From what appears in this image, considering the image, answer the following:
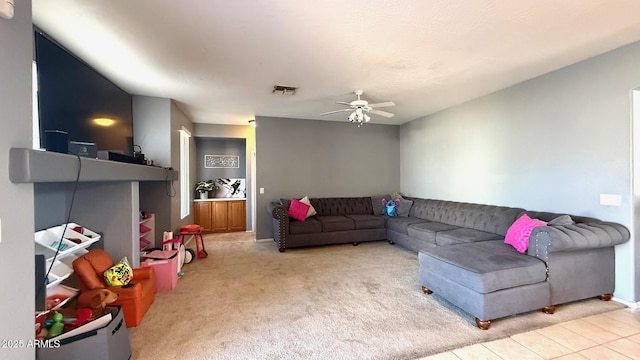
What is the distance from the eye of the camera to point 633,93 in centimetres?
265

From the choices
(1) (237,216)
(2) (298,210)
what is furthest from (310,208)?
(1) (237,216)

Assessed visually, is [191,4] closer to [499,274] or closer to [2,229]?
[2,229]

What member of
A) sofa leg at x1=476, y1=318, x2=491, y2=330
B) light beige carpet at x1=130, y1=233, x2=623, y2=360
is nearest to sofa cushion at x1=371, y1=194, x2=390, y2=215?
light beige carpet at x1=130, y1=233, x2=623, y2=360

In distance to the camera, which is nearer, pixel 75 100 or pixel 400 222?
pixel 75 100

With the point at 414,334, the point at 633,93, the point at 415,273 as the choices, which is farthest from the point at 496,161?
the point at 414,334

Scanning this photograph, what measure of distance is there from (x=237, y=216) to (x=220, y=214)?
1.34 ft

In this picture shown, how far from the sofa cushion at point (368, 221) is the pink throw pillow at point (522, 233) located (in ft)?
8.07

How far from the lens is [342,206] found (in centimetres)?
576

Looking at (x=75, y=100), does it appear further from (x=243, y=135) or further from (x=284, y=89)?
(x=243, y=135)

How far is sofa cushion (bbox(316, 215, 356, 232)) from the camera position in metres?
5.01

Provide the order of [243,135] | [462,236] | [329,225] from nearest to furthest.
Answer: [462,236] → [329,225] → [243,135]

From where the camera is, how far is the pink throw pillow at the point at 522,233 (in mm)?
2785

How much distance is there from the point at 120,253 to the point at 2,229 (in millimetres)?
1748

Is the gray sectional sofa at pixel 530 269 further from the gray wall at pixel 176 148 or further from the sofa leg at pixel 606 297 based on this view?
the gray wall at pixel 176 148
